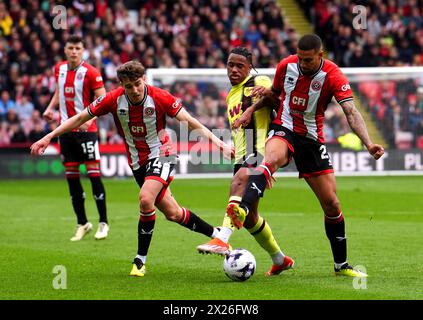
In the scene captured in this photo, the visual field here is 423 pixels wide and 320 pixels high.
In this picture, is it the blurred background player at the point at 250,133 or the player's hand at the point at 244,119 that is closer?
the player's hand at the point at 244,119

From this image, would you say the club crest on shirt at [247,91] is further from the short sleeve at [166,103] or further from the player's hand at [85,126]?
the player's hand at [85,126]

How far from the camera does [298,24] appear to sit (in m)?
31.0

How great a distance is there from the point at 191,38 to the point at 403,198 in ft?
37.6

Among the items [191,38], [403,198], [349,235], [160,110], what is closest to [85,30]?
[191,38]

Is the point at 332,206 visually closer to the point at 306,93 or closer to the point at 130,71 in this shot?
the point at 306,93

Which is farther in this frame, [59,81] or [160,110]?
[59,81]

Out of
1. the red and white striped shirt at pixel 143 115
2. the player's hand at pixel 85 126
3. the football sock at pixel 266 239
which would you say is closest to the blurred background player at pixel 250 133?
the football sock at pixel 266 239

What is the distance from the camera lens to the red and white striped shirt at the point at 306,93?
8.87 metres

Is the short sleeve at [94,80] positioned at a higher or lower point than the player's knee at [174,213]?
higher

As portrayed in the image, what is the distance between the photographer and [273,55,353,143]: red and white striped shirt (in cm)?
887

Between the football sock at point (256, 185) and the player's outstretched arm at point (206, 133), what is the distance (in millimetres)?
548

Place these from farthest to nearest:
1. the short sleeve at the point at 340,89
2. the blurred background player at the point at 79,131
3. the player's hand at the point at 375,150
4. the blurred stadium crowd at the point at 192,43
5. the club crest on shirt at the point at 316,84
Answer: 1. the blurred stadium crowd at the point at 192,43
2. the blurred background player at the point at 79,131
3. the club crest on shirt at the point at 316,84
4. the short sleeve at the point at 340,89
5. the player's hand at the point at 375,150

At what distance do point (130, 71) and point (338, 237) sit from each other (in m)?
2.52
